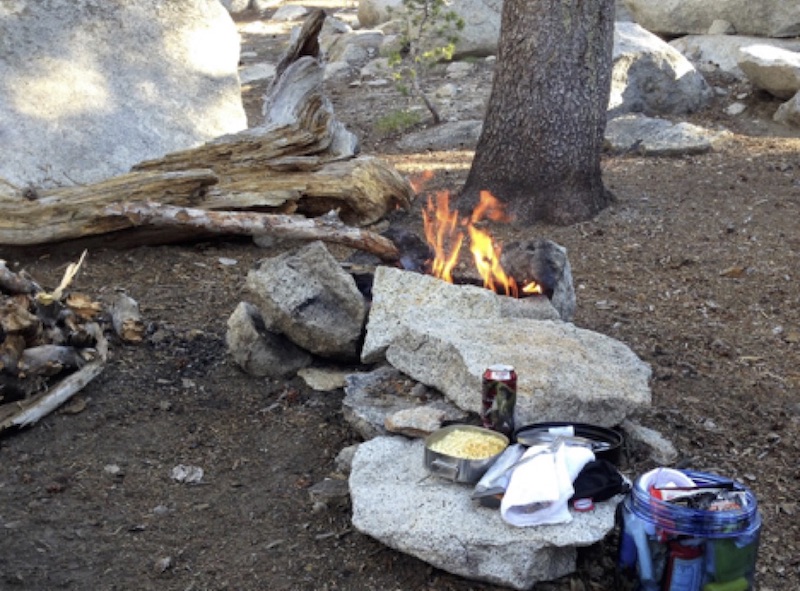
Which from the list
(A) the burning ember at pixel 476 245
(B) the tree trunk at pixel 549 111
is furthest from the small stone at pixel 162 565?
(B) the tree trunk at pixel 549 111

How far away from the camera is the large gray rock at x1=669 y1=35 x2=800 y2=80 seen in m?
12.5

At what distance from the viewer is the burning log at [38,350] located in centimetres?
479

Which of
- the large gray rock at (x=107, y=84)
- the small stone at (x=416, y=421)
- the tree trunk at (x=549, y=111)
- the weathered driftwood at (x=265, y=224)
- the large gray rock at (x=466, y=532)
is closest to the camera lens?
the large gray rock at (x=466, y=532)

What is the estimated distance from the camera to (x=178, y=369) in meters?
5.37

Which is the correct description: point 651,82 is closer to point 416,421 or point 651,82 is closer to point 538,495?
point 416,421

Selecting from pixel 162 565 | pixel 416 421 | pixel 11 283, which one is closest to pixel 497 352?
pixel 416 421

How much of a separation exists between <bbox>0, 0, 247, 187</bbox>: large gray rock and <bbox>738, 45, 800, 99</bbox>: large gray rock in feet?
17.9

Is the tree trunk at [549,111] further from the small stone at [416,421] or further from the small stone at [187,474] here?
the small stone at [187,474]

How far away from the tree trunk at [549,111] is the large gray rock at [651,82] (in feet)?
10.8

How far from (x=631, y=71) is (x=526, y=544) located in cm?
836

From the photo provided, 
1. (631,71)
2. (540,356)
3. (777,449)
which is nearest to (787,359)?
(777,449)

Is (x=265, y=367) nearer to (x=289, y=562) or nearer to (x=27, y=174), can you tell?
(x=289, y=562)

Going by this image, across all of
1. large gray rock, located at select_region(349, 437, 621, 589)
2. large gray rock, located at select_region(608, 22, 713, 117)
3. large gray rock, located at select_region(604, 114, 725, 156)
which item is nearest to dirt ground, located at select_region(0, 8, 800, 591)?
large gray rock, located at select_region(349, 437, 621, 589)

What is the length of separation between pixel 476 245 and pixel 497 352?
1.21 m
